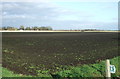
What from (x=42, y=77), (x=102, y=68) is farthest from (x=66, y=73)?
(x=102, y=68)

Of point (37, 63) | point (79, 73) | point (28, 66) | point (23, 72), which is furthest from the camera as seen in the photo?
point (37, 63)

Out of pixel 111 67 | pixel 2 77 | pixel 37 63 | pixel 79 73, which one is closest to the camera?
pixel 111 67

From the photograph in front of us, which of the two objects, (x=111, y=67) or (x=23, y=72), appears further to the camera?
(x=23, y=72)

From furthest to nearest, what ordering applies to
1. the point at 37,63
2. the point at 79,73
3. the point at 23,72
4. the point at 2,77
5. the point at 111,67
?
the point at 37,63, the point at 23,72, the point at 79,73, the point at 2,77, the point at 111,67

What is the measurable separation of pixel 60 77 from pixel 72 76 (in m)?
0.58

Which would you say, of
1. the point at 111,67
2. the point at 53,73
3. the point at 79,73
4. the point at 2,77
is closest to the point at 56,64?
the point at 53,73

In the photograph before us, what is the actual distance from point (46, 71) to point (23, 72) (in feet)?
4.10

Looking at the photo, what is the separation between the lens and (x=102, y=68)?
11359 millimetres

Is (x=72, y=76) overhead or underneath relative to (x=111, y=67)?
underneath

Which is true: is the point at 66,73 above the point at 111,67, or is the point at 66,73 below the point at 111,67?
below

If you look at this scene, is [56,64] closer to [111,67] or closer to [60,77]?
[60,77]

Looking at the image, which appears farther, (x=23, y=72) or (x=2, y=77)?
(x=23, y=72)

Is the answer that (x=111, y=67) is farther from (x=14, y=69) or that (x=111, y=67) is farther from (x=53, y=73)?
(x=14, y=69)

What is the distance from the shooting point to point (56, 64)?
13.0 metres
